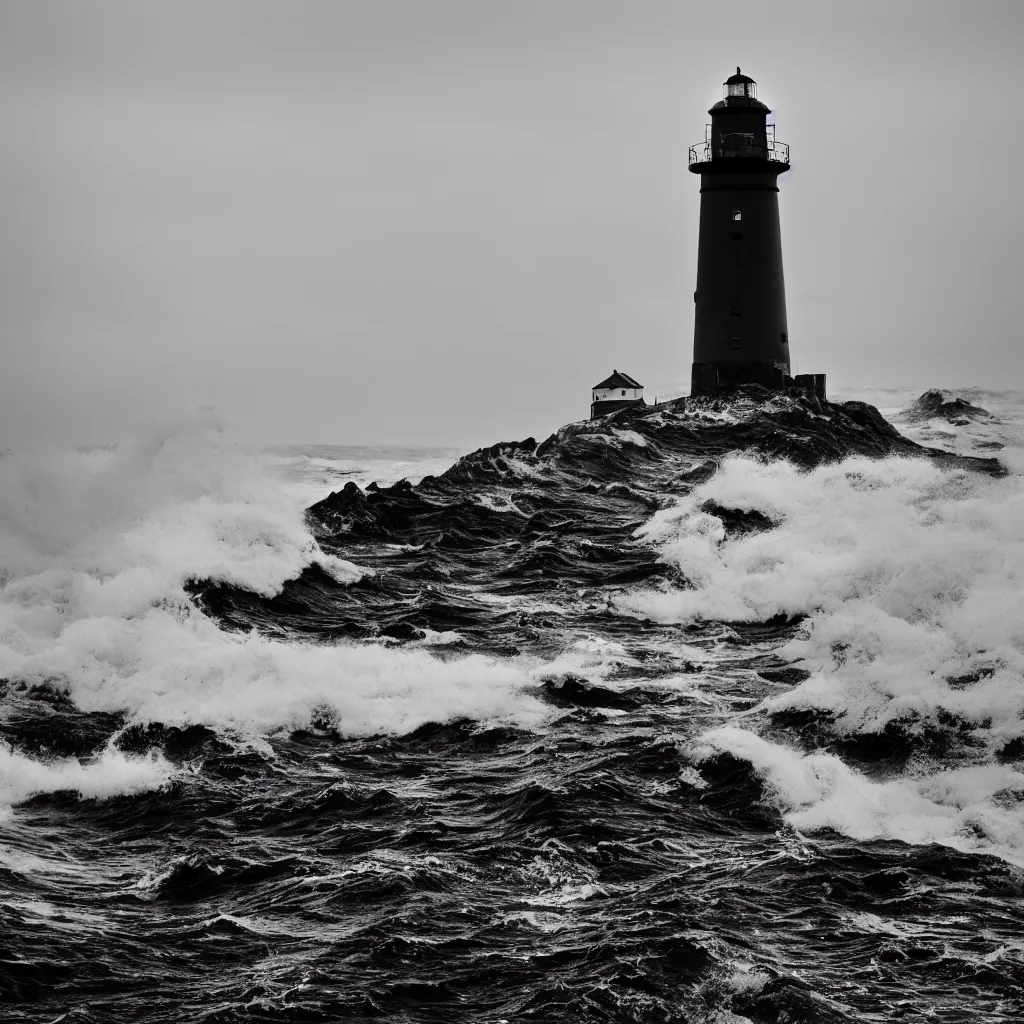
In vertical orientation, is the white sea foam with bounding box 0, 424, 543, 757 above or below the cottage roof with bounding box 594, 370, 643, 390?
below

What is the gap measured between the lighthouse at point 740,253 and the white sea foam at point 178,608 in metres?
18.4

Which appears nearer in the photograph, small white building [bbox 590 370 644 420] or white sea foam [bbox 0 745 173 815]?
white sea foam [bbox 0 745 173 815]

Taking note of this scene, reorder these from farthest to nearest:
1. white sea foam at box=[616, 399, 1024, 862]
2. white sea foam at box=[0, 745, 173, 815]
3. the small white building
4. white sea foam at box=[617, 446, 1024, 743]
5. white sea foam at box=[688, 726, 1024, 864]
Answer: the small white building
white sea foam at box=[617, 446, 1024, 743]
white sea foam at box=[0, 745, 173, 815]
white sea foam at box=[616, 399, 1024, 862]
white sea foam at box=[688, 726, 1024, 864]

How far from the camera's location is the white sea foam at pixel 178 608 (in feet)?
57.7

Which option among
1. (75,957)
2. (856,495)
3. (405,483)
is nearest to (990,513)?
(856,495)

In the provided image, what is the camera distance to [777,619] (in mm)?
23453

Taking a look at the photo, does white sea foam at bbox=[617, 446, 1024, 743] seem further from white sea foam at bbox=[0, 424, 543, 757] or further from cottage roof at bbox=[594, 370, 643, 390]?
cottage roof at bbox=[594, 370, 643, 390]

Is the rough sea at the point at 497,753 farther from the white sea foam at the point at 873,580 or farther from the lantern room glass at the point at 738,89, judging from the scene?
the lantern room glass at the point at 738,89

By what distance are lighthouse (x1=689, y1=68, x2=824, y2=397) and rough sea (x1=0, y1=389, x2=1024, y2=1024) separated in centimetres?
1107

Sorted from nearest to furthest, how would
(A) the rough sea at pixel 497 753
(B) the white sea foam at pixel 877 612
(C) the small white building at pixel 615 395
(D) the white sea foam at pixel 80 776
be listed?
(A) the rough sea at pixel 497 753
(B) the white sea foam at pixel 877 612
(D) the white sea foam at pixel 80 776
(C) the small white building at pixel 615 395

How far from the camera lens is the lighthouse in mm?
41156

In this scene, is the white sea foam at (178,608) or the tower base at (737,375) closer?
the white sea foam at (178,608)

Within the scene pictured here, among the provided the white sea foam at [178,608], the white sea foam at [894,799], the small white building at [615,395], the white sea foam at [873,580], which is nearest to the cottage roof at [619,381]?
the small white building at [615,395]

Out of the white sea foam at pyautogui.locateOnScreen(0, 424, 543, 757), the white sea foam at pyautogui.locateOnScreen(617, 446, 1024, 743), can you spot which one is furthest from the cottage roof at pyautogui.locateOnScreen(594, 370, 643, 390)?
the white sea foam at pyautogui.locateOnScreen(0, 424, 543, 757)
